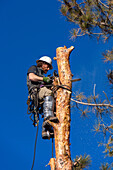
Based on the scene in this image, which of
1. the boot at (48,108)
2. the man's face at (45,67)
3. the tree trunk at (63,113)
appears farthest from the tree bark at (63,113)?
the man's face at (45,67)

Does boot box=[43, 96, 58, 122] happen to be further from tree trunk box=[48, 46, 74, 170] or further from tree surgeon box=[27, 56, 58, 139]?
tree trunk box=[48, 46, 74, 170]

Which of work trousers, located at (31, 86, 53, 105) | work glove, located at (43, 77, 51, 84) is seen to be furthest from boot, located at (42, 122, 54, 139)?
work glove, located at (43, 77, 51, 84)

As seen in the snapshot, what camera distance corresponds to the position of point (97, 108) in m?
4.27

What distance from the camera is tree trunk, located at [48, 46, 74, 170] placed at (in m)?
3.16

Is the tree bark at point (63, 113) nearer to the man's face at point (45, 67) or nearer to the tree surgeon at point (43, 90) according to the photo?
the tree surgeon at point (43, 90)

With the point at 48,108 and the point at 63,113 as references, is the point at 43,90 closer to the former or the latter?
the point at 48,108

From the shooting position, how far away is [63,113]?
343 centimetres

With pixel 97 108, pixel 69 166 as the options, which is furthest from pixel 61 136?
pixel 97 108

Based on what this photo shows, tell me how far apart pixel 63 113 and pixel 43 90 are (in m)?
0.54

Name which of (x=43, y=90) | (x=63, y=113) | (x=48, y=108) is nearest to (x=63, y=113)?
(x=63, y=113)

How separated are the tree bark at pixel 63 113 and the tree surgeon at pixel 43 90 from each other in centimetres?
13

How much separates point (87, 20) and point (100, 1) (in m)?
0.61

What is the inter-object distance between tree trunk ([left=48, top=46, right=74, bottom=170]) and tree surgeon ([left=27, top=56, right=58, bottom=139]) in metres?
0.13

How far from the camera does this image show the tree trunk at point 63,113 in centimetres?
316
